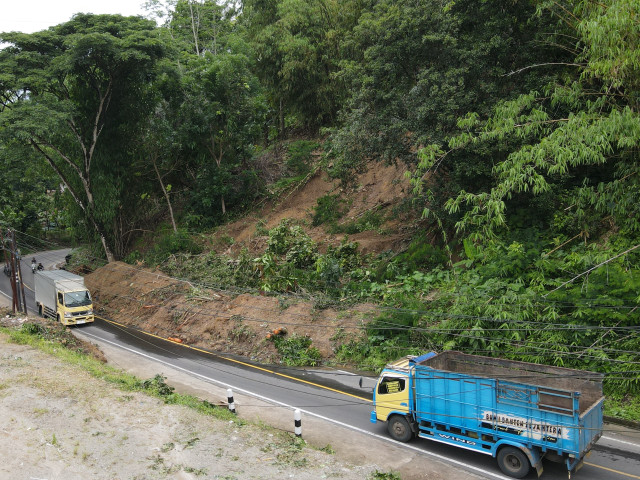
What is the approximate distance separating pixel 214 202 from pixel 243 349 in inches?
727

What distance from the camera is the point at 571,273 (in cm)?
1662

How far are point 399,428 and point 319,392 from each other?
4725 mm

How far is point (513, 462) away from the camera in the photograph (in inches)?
434

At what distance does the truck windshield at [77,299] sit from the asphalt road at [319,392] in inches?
54.0

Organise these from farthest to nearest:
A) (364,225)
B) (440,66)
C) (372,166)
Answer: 1. (372,166)
2. (364,225)
3. (440,66)

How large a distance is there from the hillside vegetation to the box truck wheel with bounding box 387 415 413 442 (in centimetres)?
466

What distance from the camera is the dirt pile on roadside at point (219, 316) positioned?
854 inches

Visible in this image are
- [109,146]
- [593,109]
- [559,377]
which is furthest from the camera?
[109,146]

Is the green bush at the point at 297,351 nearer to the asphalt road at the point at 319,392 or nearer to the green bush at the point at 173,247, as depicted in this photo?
the asphalt road at the point at 319,392

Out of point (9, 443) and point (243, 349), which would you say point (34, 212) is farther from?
point (9, 443)

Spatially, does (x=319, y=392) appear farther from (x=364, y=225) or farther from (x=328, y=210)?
(x=328, y=210)

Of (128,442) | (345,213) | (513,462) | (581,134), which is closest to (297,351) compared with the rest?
(128,442)

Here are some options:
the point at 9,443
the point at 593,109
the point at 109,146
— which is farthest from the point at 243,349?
the point at 109,146

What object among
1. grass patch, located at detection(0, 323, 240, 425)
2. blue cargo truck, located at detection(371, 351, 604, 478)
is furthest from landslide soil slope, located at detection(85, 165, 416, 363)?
blue cargo truck, located at detection(371, 351, 604, 478)
